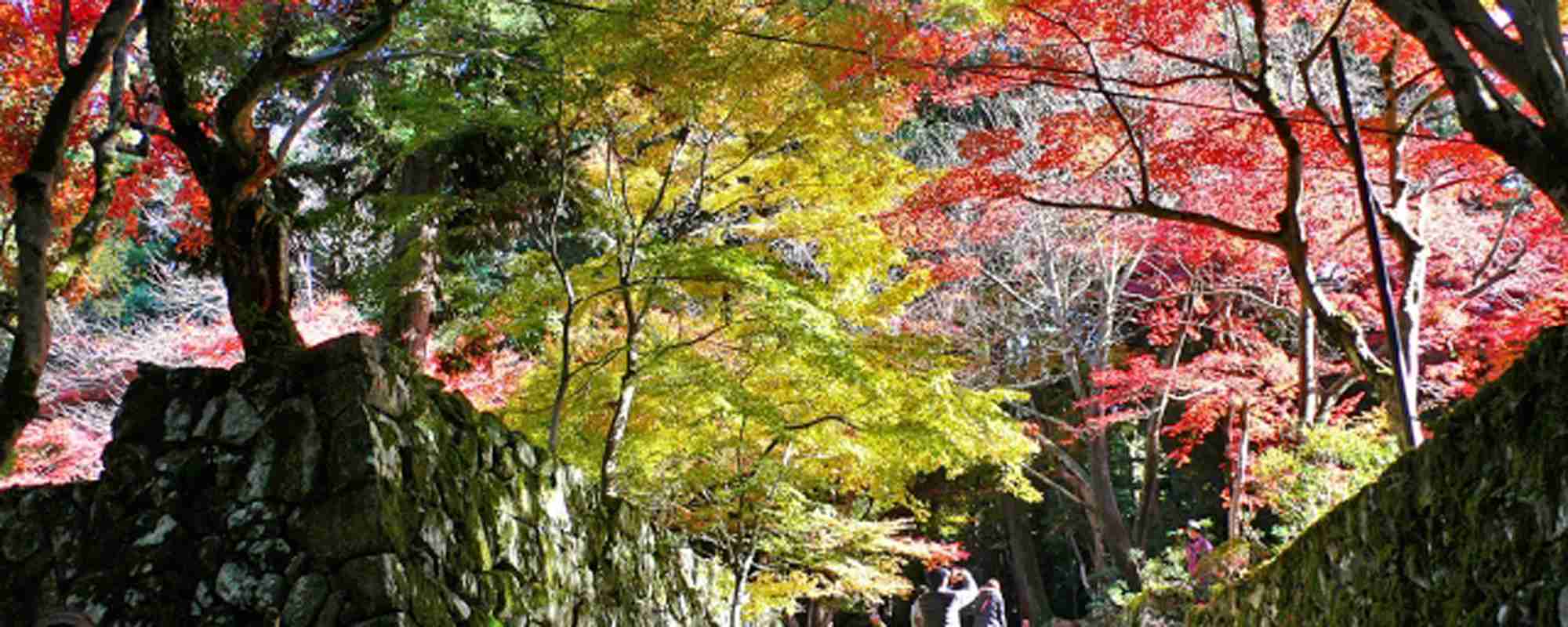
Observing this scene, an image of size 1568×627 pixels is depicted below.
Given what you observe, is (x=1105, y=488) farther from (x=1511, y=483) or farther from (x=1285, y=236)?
(x=1511, y=483)

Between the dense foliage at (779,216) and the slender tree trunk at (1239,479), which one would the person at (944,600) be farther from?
the slender tree trunk at (1239,479)

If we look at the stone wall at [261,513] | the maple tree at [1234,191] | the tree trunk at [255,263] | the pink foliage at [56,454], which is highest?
the maple tree at [1234,191]

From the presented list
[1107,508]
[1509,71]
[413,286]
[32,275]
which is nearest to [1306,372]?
[1509,71]

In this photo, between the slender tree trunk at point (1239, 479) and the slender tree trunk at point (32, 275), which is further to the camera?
the slender tree trunk at point (1239, 479)

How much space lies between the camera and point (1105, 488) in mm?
14609

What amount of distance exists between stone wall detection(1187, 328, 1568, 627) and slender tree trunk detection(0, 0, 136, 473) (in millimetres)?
5436

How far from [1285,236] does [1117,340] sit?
8.07m

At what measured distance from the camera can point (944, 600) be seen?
10234mm

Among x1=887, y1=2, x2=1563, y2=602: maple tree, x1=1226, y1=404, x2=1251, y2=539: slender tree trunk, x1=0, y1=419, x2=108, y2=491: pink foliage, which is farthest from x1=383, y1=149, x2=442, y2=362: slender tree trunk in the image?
x1=1226, y1=404, x2=1251, y2=539: slender tree trunk

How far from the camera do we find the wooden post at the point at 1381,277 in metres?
5.48

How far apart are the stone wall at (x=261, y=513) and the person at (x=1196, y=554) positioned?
6514 mm

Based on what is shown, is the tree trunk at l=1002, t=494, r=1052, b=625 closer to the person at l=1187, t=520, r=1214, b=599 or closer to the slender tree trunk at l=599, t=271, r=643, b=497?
the person at l=1187, t=520, r=1214, b=599

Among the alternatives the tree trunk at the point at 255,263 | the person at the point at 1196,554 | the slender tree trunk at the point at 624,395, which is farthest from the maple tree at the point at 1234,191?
the tree trunk at the point at 255,263

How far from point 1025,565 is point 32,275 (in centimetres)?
1695
